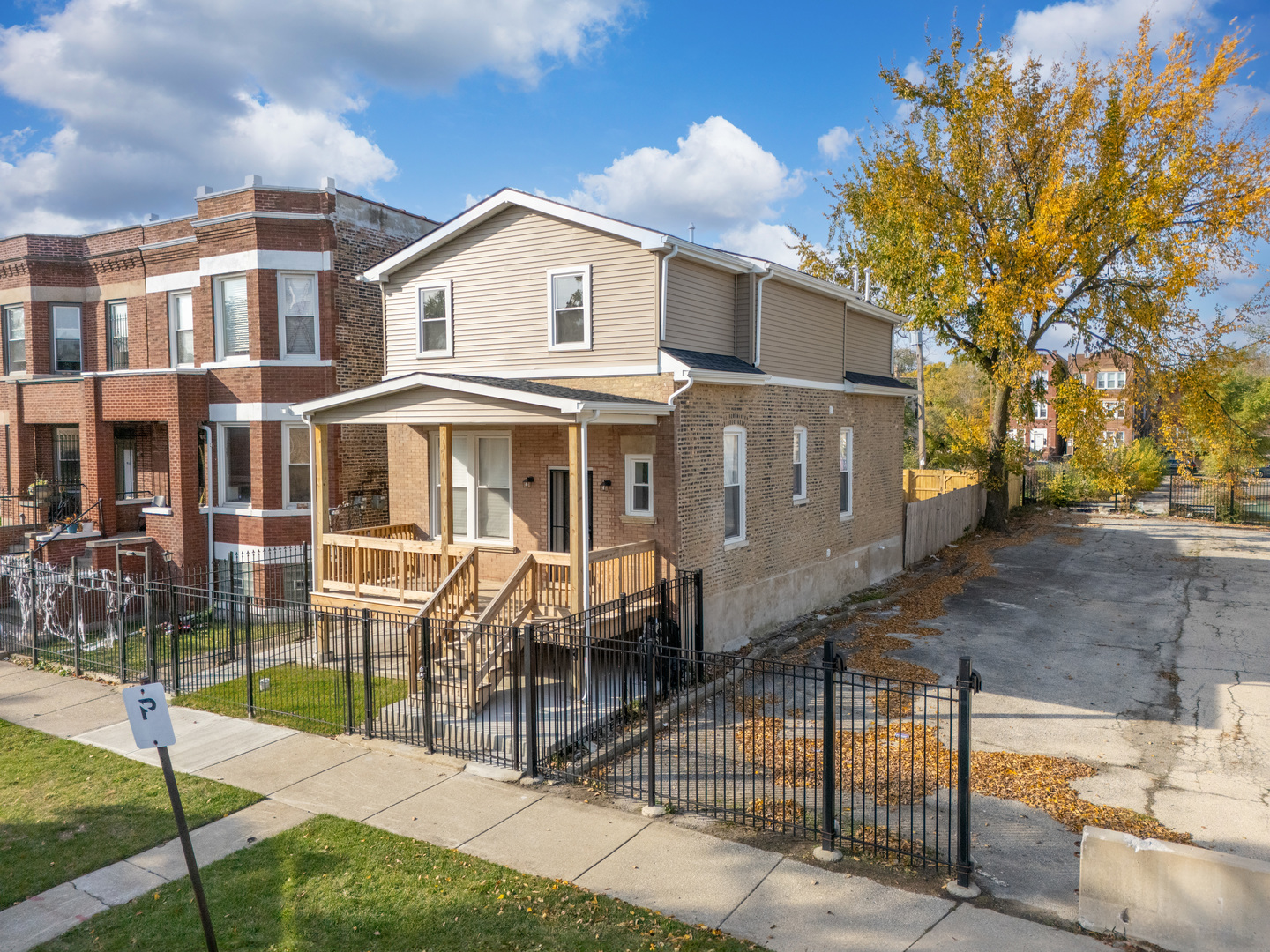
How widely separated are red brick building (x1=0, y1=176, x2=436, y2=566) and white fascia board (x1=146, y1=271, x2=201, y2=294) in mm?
43

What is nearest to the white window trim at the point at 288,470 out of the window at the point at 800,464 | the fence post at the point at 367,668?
the fence post at the point at 367,668

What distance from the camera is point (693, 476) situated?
13.7m

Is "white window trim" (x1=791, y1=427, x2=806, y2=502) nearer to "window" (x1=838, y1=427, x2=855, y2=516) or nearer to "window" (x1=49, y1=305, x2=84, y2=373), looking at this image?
"window" (x1=838, y1=427, x2=855, y2=516)

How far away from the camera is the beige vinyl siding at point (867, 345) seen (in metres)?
20.3

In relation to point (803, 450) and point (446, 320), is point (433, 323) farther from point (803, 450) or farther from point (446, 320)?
point (803, 450)

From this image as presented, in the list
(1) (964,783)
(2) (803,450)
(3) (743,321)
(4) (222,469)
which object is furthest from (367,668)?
(4) (222,469)

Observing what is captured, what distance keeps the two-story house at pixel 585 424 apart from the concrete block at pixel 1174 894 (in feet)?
23.2

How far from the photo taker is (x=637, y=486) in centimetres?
1405

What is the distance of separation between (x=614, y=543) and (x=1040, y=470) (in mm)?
33488

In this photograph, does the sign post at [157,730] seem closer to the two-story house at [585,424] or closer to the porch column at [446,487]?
the two-story house at [585,424]

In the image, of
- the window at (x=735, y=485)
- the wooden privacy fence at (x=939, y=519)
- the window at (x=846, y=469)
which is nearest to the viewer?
the window at (x=735, y=485)

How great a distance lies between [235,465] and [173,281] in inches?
201

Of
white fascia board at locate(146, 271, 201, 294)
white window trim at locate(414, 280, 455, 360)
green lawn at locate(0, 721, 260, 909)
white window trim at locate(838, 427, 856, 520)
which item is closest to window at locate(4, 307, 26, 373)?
white fascia board at locate(146, 271, 201, 294)

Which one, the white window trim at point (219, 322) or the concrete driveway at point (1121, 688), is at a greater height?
the white window trim at point (219, 322)
